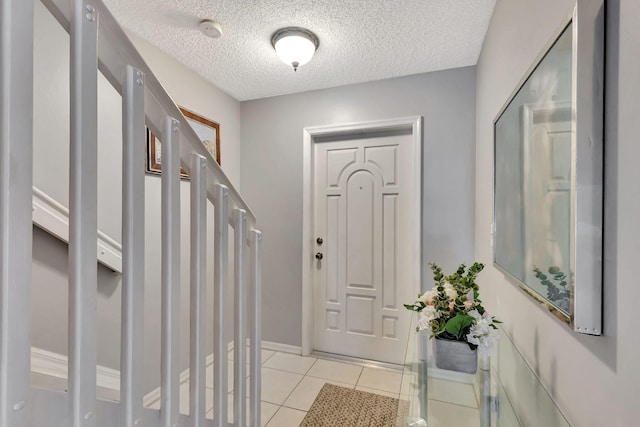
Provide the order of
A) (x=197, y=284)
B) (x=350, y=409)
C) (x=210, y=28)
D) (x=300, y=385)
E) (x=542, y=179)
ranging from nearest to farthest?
(x=542, y=179) < (x=197, y=284) < (x=210, y=28) < (x=350, y=409) < (x=300, y=385)

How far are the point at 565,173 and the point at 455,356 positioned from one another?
0.70m

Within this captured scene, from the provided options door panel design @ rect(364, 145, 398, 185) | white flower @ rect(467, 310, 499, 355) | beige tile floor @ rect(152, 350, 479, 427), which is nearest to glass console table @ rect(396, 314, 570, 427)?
white flower @ rect(467, 310, 499, 355)

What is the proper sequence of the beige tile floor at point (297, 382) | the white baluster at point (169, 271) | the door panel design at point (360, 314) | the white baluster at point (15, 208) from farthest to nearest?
the door panel design at point (360, 314), the beige tile floor at point (297, 382), the white baluster at point (169, 271), the white baluster at point (15, 208)

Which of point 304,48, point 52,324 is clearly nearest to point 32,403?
point 52,324

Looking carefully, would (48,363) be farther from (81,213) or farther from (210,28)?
(210,28)

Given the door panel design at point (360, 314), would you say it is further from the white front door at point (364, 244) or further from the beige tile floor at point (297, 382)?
the beige tile floor at point (297, 382)

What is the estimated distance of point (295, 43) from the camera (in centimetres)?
186

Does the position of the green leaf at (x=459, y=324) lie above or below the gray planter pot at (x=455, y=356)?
above

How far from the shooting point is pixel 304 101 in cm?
271

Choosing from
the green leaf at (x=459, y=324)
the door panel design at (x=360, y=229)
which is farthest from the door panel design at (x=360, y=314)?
the green leaf at (x=459, y=324)

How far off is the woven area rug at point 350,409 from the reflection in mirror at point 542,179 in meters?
1.32

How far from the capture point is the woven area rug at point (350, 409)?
1.81m

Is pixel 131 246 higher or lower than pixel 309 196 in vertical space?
lower

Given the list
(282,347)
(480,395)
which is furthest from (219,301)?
(282,347)
